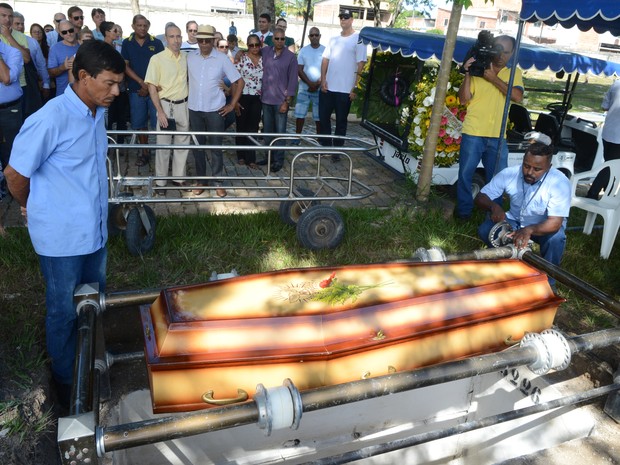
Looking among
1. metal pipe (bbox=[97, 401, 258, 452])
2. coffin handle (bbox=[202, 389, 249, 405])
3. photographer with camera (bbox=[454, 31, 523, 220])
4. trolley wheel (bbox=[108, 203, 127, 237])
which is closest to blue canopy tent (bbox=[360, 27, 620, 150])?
photographer with camera (bbox=[454, 31, 523, 220])

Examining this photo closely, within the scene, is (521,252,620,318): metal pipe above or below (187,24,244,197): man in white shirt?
below

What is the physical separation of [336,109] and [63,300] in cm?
596

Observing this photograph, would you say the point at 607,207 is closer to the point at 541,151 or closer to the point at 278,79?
the point at 541,151

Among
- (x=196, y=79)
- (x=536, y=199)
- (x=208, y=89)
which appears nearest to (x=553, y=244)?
(x=536, y=199)

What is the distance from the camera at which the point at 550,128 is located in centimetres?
827

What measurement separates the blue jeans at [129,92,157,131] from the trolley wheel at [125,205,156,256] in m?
2.90

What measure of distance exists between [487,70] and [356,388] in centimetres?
466

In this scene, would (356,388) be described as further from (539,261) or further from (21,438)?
(539,261)

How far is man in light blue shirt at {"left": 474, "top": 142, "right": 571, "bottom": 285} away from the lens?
14.0 ft

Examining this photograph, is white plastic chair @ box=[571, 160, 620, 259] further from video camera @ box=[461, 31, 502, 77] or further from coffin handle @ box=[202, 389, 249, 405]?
coffin handle @ box=[202, 389, 249, 405]

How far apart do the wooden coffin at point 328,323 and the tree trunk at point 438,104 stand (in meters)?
2.95

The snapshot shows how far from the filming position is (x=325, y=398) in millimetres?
2002

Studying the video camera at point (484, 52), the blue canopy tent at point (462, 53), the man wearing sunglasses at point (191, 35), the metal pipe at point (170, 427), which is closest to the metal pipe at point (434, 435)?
the metal pipe at point (170, 427)

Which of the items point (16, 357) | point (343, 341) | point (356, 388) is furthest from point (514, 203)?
point (16, 357)
